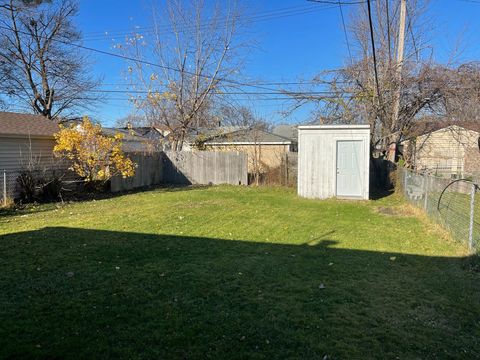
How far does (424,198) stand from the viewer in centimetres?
955

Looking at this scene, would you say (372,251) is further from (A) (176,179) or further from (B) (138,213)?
(A) (176,179)

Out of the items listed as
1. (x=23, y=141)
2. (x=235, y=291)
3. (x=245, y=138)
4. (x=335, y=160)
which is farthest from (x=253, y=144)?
(x=235, y=291)

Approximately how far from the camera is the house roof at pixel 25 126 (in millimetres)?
13048

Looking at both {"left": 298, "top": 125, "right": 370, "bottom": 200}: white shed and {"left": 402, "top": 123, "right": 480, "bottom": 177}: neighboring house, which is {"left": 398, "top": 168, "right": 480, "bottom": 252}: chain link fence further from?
{"left": 402, "top": 123, "right": 480, "bottom": 177}: neighboring house

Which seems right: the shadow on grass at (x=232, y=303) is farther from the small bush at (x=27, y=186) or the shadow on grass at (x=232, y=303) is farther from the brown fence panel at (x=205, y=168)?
the brown fence panel at (x=205, y=168)

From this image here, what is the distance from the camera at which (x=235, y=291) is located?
4355 millimetres

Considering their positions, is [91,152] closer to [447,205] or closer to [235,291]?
[235,291]

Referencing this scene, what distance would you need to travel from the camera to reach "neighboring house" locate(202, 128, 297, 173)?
21495 mm

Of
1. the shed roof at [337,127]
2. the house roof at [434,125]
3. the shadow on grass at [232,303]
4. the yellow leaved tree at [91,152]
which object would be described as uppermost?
the house roof at [434,125]

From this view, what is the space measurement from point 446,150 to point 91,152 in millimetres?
18025

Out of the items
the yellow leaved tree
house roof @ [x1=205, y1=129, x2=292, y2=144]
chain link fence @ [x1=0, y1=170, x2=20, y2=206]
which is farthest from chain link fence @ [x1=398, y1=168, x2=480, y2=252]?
house roof @ [x1=205, y1=129, x2=292, y2=144]

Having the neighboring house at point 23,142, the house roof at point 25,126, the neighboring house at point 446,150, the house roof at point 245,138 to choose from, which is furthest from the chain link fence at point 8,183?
the neighboring house at point 446,150

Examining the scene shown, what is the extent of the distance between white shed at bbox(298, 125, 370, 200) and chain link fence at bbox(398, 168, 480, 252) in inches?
61.0

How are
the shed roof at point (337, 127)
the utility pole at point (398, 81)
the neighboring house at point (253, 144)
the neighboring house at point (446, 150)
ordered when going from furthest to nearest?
the neighboring house at point (253, 144) < the neighboring house at point (446, 150) < the utility pole at point (398, 81) < the shed roof at point (337, 127)
